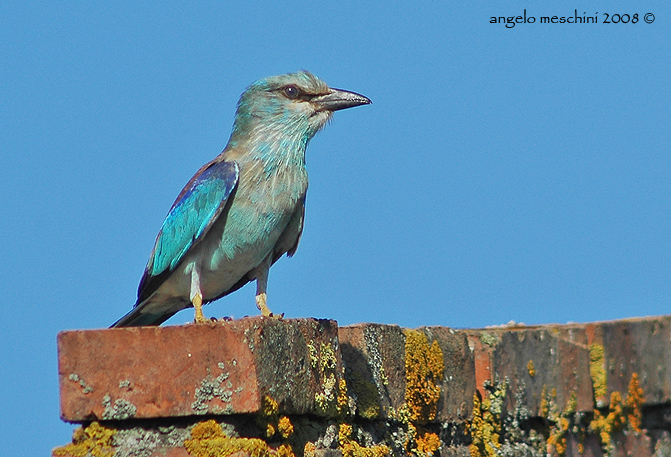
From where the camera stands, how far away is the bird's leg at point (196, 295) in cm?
500

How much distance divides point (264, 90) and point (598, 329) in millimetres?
2290

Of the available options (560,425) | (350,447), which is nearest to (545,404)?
(560,425)

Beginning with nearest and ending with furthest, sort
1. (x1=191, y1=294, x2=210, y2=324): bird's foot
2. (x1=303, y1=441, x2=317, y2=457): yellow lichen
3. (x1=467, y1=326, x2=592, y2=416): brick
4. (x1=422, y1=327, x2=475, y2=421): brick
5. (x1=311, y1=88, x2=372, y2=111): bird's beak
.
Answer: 1. (x1=303, y1=441, x2=317, y2=457): yellow lichen
2. (x1=422, y1=327, x2=475, y2=421): brick
3. (x1=191, y1=294, x2=210, y2=324): bird's foot
4. (x1=467, y1=326, x2=592, y2=416): brick
5. (x1=311, y1=88, x2=372, y2=111): bird's beak

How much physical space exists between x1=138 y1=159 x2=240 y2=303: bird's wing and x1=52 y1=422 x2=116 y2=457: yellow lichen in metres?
1.89

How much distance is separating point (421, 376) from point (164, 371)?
1.59 metres

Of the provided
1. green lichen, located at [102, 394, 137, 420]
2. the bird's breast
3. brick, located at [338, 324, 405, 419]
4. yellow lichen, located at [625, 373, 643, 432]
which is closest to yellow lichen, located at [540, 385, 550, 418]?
yellow lichen, located at [625, 373, 643, 432]

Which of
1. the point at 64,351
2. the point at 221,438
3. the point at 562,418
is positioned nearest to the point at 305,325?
the point at 221,438

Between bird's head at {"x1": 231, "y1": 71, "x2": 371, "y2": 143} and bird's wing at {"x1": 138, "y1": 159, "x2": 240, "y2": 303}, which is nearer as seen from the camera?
bird's wing at {"x1": 138, "y1": 159, "x2": 240, "y2": 303}

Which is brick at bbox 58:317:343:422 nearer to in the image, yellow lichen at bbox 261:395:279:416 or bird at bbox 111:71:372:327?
yellow lichen at bbox 261:395:279:416

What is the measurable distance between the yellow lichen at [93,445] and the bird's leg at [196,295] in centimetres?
151

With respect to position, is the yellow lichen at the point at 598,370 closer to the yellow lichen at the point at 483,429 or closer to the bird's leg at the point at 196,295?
the yellow lichen at the point at 483,429

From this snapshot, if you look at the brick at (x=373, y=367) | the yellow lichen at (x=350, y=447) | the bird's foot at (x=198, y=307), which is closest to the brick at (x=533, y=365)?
the brick at (x=373, y=367)

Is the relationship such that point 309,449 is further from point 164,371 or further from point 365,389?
point 164,371

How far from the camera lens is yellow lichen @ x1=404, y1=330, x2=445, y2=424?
15.0ft
